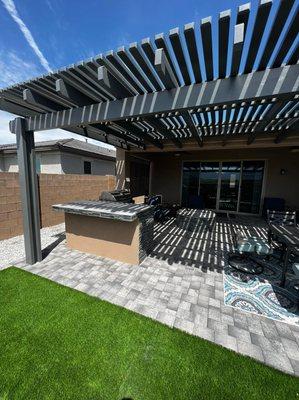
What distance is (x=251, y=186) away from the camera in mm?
8867

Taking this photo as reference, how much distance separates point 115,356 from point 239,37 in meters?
3.26

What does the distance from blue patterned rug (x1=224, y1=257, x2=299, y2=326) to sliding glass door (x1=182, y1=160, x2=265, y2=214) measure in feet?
17.6

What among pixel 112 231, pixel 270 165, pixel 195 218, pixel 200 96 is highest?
pixel 200 96

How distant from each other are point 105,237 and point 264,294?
309 centimetres

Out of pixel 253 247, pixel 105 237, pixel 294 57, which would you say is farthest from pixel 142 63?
pixel 253 247

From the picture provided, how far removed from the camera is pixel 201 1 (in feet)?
7.98

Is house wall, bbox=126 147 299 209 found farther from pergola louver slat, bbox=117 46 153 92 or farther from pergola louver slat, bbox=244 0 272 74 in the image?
pergola louver slat, bbox=244 0 272 74

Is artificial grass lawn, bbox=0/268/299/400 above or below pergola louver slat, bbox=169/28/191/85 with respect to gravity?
below

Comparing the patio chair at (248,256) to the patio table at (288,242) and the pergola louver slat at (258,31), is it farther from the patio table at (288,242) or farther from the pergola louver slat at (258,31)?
the pergola louver slat at (258,31)

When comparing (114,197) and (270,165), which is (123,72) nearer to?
(114,197)

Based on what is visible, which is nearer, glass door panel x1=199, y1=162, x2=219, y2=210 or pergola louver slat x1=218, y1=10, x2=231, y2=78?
pergola louver slat x1=218, y1=10, x2=231, y2=78

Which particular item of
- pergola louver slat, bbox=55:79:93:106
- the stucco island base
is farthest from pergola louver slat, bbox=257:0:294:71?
the stucco island base

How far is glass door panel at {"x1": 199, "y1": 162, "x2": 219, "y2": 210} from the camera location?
9.31m

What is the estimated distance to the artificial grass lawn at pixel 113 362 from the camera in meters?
1.65
